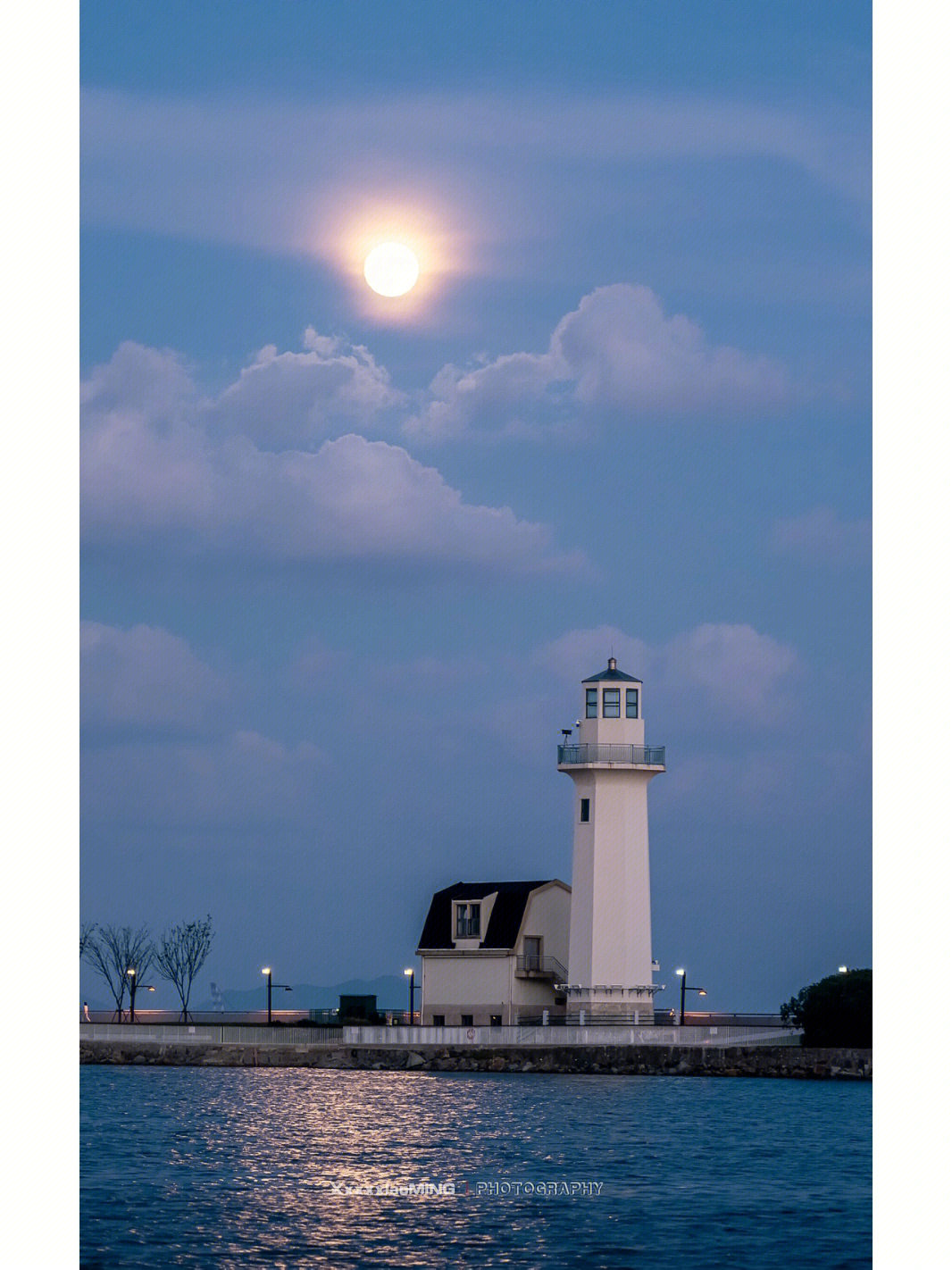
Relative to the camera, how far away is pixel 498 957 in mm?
56969

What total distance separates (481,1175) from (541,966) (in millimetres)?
27766

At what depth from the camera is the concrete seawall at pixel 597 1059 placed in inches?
2020

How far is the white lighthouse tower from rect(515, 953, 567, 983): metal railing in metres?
3.14

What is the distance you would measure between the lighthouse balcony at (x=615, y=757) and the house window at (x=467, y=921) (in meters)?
6.94

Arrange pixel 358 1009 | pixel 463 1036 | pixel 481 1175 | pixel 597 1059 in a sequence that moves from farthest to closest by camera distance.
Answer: pixel 358 1009
pixel 463 1036
pixel 597 1059
pixel 481 1175

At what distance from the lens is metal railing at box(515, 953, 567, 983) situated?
56.8 metres

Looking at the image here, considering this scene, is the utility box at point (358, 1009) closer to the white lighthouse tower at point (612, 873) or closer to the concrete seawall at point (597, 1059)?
the concrete seawall at point (597, 1059)

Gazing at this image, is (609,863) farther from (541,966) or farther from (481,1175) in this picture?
(481,1175)

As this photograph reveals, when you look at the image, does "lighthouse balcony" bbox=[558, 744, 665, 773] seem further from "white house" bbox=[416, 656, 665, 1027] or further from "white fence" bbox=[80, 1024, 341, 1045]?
"white fence" bbox=[80, 1024, 341, 1045]

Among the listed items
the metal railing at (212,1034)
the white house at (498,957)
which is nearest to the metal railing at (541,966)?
the white house at (498,957)

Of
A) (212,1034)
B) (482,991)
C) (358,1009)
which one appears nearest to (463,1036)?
(482,991)

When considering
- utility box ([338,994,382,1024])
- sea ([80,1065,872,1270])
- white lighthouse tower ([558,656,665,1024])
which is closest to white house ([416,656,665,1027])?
white lighthouse tower ([558,656,665,1024])
